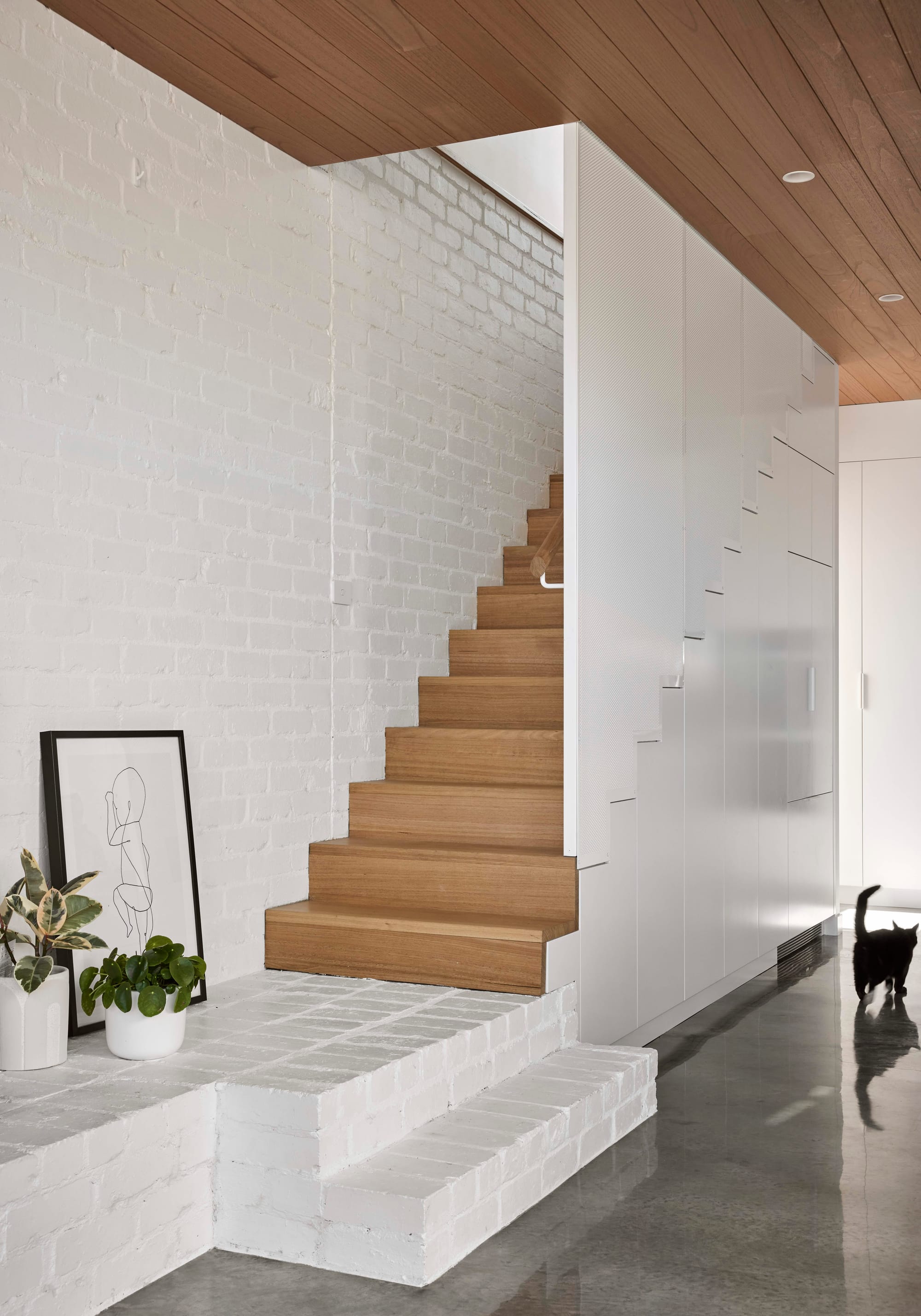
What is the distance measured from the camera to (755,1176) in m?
3.12

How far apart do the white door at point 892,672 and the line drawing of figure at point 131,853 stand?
529 cm

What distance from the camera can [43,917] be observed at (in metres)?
2.79

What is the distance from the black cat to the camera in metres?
4.92

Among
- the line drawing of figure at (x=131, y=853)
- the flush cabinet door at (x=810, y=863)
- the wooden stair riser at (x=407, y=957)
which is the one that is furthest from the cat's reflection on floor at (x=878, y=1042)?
the line drawing of figure at (x=131, y=853)

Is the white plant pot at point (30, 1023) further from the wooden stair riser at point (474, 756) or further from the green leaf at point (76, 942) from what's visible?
the wooden stair riser at point (474, 756)

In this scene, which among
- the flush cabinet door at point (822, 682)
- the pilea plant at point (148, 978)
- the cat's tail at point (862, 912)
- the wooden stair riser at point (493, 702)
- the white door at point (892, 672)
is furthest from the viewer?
the white door at point (892, 672)

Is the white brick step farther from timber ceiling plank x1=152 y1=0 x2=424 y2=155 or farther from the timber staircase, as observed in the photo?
timber ceiling plank x1=152 y1=0 x2=424 y2=155

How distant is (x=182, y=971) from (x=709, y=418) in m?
2.97

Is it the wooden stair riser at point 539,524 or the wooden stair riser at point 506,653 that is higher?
the wooden stair riser at point 539,524

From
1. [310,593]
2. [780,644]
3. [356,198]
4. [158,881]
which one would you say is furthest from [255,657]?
[780,644]

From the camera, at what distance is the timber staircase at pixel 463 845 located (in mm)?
3646

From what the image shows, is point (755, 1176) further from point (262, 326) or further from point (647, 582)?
point (262, 326)

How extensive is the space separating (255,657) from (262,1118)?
153 centimetres

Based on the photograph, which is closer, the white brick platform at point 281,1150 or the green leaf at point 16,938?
the white brick platform at point 281,1150
